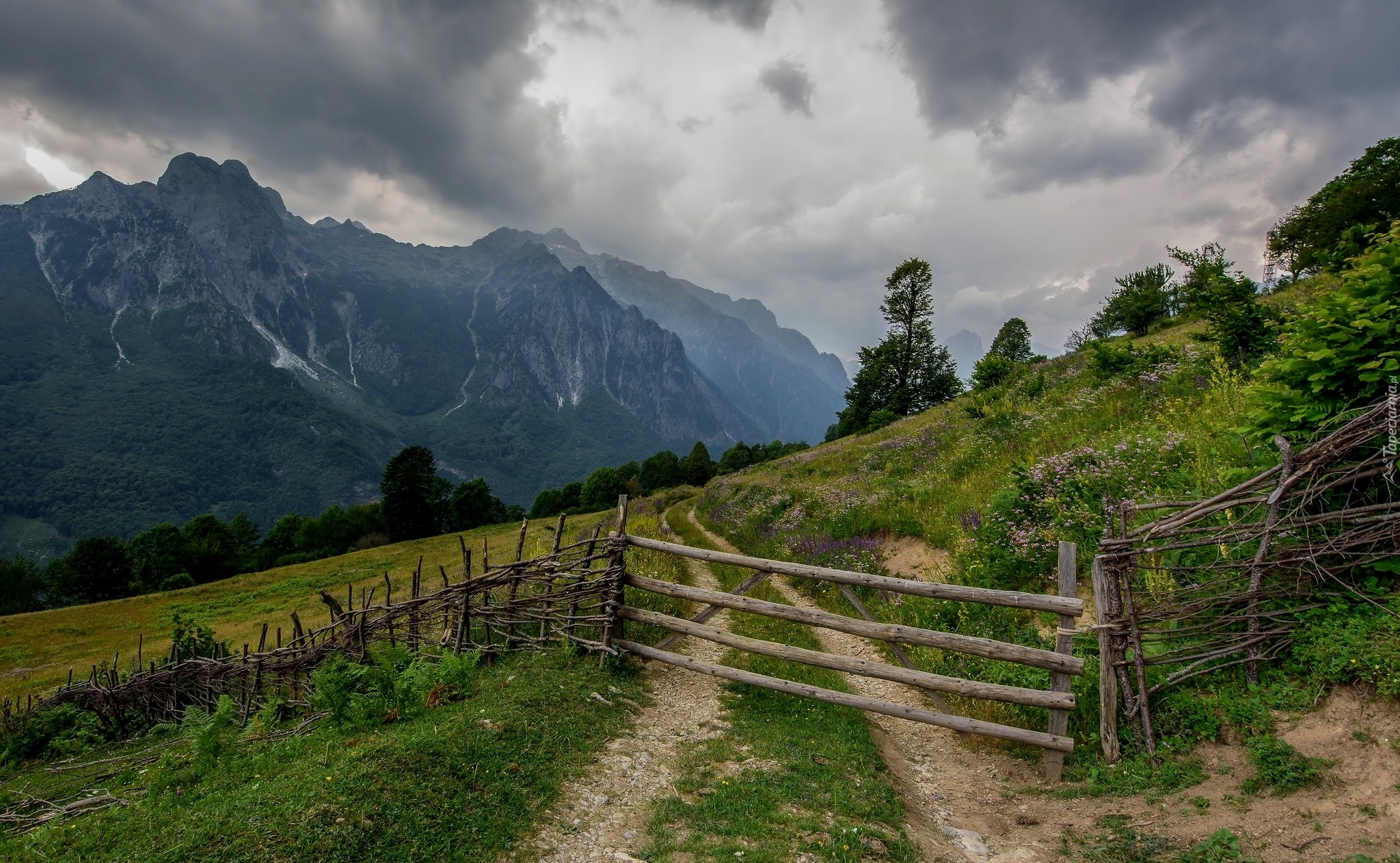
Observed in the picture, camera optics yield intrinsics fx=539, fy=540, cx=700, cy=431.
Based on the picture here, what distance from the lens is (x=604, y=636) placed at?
8164mm

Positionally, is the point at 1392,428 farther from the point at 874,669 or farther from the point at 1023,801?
the point at 874,669

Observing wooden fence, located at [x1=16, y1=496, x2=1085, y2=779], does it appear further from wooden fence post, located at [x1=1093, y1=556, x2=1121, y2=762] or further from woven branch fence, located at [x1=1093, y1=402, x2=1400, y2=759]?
woven branch fence, located at [x1=1093, y1=402, x2=1400, y2=759]

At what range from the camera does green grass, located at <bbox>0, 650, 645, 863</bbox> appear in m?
3.75

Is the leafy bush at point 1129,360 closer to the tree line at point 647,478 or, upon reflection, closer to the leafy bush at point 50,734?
the leafy bush at point 50,734

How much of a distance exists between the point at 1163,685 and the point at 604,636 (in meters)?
6.62

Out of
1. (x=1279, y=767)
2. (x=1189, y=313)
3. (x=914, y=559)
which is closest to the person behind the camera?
(x=1279, y=767)

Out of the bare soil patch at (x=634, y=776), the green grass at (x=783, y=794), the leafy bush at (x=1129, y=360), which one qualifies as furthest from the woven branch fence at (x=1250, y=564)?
the leafy bush at (x=1129, y=360)

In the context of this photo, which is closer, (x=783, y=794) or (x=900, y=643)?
(x=783, y=794)

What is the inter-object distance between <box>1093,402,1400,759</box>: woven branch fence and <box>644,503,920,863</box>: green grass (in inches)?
98.8

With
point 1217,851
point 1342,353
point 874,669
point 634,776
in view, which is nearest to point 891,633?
point 874,669

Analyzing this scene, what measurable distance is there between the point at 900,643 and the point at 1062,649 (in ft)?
5.99

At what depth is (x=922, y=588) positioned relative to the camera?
6.23 metres

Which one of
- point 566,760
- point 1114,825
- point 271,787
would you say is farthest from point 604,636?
point 1114,825

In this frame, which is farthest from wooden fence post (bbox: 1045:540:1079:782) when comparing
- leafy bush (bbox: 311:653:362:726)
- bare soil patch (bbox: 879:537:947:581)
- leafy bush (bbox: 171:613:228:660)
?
leafy bush (bbox: 171:613:228:660)
